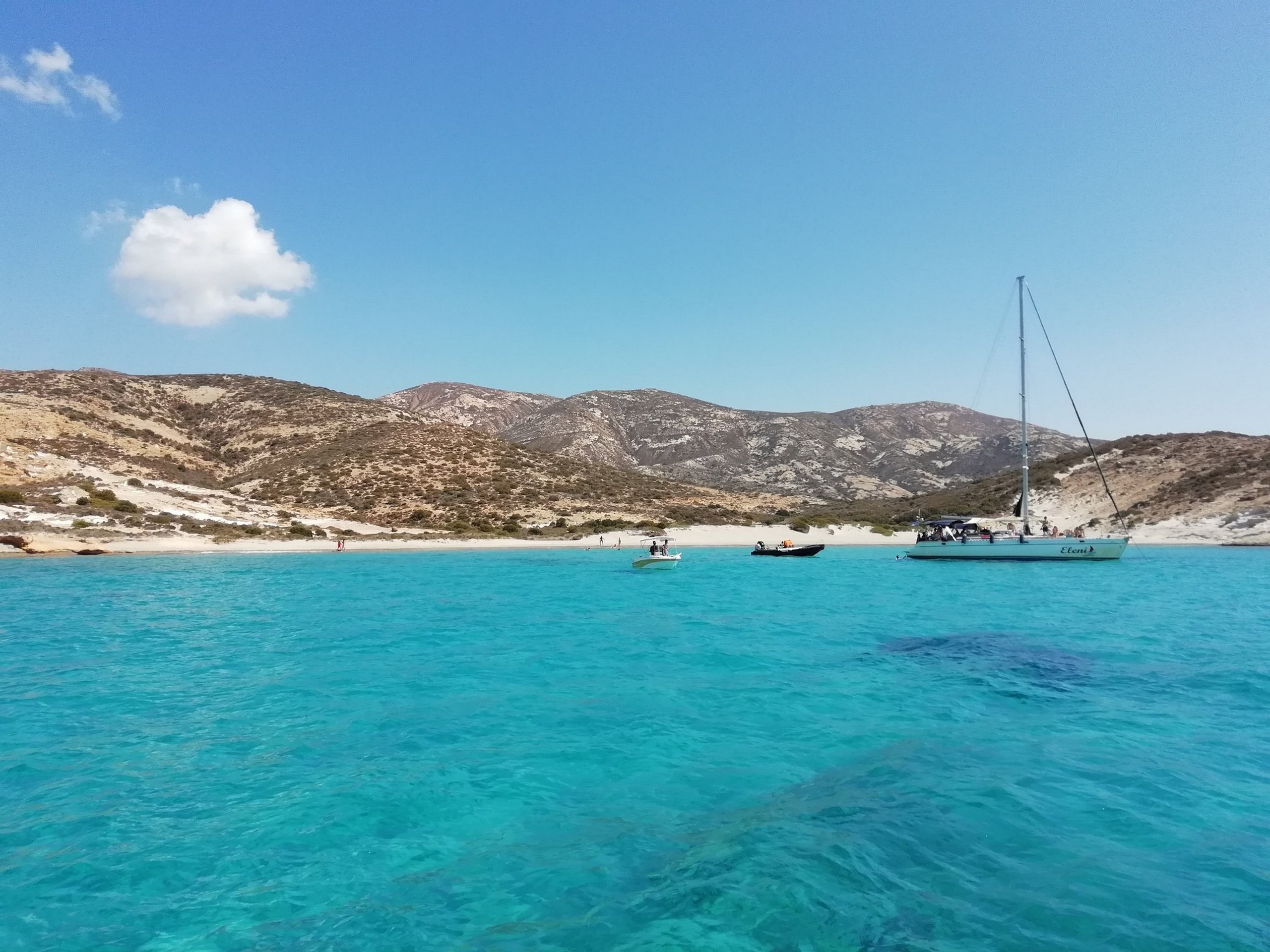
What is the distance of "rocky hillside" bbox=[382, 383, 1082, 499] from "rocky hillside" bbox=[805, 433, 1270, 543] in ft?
103

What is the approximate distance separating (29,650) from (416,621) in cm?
939

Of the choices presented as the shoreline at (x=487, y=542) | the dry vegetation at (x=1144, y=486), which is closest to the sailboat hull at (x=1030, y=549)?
the shoreline at (x=487, y=542)

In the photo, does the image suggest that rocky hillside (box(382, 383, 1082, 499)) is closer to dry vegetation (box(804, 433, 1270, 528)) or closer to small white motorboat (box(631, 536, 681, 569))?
dry vegetation (box(804, 433, 1270, 528))

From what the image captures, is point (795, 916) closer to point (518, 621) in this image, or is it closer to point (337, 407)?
point (518, 621)

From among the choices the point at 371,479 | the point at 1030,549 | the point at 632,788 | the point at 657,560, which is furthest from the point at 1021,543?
the point at 371,479

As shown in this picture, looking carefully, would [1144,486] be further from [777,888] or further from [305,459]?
[305,459]

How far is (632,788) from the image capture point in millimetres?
8812

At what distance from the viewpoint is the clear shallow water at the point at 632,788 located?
586 cm

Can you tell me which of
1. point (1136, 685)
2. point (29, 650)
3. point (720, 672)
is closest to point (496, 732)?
point (720, 672)

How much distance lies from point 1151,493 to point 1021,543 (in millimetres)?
31965

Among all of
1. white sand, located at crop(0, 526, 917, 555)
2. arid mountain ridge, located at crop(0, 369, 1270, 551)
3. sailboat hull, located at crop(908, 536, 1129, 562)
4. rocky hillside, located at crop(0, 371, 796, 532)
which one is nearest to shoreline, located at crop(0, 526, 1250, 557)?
white sand, located at crop(0, 526, 917, 555)

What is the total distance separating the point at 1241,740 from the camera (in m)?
10.5

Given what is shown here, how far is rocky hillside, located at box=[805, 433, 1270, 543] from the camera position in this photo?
191ft

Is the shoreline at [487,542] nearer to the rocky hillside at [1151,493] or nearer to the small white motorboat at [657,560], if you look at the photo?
the rocky hillside at [1151,493]
